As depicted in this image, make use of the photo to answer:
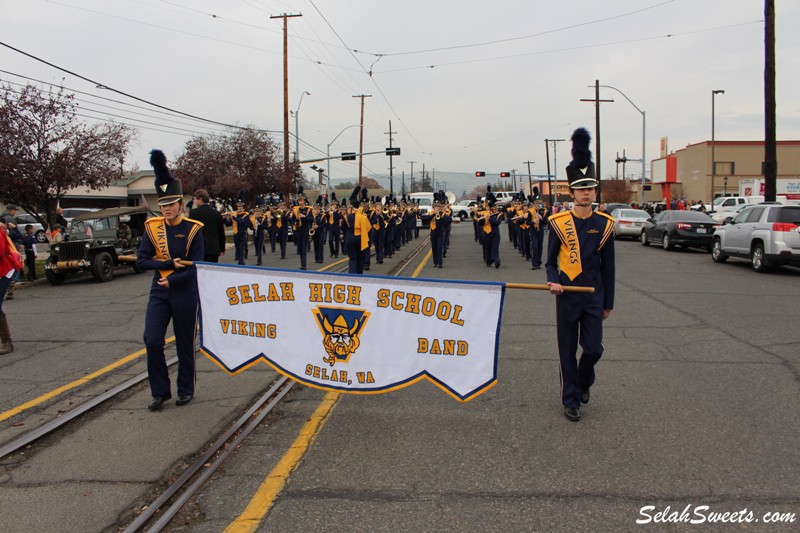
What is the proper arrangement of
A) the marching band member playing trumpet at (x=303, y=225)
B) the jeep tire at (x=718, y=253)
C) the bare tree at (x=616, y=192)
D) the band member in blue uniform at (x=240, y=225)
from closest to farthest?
the marching band member playing trumpet at (x=303, y=225) → the jeep tire at (x=718, y=253) → the band member in blue uniform at (x=240, y=225) → the bare tree at (x=616, y=192)

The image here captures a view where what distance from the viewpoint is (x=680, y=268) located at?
16.9 meters

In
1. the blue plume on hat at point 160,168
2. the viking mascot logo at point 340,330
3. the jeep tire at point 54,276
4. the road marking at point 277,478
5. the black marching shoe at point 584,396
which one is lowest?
the road marking at point 277,478

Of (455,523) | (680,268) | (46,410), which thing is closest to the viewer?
(455,523)

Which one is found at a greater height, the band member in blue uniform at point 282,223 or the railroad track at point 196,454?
the band member in blue uniform at point 282,223

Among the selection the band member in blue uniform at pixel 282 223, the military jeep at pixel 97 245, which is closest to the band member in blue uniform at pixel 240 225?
the band member in blue uniform at pixel 282 223

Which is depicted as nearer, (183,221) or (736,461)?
(736,461)

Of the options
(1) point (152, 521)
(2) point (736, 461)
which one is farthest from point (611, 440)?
(1) point (152, 521)

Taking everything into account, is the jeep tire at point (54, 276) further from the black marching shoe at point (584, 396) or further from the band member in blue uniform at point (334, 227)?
the black marching shoe at point (584, 396)

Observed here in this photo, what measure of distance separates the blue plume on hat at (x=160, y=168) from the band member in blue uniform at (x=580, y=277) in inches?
136

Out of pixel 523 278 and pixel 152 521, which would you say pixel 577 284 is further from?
pixel 523 278

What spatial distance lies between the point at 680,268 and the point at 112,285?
1459 centimetres

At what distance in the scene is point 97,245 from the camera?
15.5 m

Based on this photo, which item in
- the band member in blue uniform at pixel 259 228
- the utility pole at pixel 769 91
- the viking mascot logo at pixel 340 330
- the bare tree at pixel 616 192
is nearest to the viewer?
the viking mascot logo at pixel 340 330

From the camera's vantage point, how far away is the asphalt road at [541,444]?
3547 millimetres
